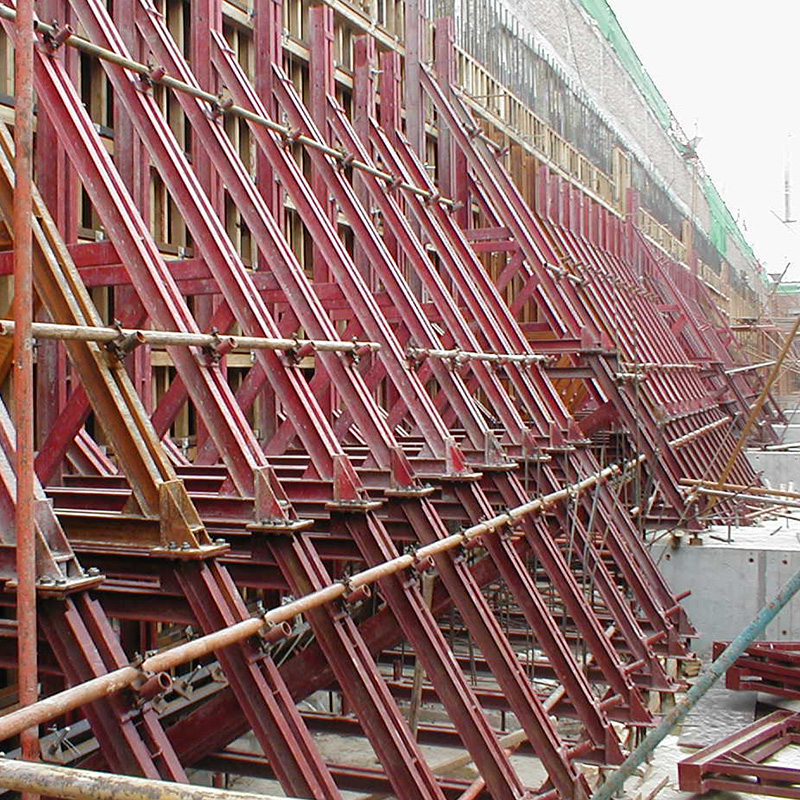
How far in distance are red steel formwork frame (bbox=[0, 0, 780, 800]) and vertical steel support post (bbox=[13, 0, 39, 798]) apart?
0.53m

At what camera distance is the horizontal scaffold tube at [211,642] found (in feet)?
13.6

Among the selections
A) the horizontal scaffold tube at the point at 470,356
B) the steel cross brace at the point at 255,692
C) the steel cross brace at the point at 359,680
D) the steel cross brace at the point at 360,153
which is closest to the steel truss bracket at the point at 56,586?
the steel cross brace at the point at 255,692

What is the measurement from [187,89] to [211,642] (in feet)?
14.7

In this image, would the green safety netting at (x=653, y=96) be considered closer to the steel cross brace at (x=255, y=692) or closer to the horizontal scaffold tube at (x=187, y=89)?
the horizontal scaffold tube at (x=187, y=89)

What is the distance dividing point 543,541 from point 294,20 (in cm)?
746

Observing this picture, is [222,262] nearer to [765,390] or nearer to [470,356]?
[470,356]

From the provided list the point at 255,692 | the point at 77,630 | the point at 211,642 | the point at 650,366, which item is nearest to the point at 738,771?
the point at 255,692

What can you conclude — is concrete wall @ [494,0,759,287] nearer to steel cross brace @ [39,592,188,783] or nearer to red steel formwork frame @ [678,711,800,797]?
red steel formwork frame @ [678,711,800,797]

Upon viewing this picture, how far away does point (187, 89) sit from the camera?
8.34 metres

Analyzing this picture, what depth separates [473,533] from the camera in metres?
8.98

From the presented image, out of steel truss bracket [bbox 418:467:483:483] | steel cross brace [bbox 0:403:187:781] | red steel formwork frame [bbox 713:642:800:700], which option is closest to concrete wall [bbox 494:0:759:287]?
red steel formwork frame [bbox 713:642:800:700]

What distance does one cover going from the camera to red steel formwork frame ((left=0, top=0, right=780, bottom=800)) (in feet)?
19.4

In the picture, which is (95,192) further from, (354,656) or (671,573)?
(671,573)

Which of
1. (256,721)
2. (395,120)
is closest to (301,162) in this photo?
(395,120)
